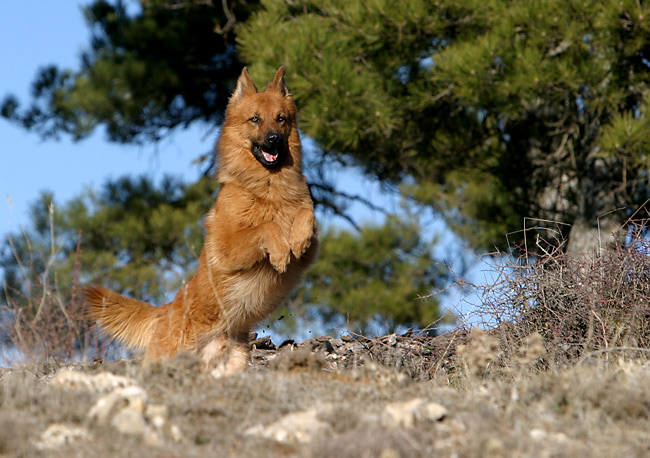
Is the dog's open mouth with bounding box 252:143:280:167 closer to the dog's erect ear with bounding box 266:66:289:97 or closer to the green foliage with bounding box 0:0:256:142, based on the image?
the dog's erect ear with bounding box 266:66:289:97

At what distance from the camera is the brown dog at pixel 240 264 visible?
5387 mm

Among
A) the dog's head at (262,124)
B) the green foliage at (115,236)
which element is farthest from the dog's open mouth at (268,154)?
the green foliage at (115,236)

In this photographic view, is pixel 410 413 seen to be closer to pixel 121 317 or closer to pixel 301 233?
pixel 301 233

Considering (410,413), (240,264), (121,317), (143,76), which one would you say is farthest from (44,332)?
(143,76)

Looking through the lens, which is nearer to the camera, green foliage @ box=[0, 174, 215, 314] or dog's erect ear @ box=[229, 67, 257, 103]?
dog's erect ear @ box=[229, 67, 257, 103]

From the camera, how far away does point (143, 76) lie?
13.2 metres

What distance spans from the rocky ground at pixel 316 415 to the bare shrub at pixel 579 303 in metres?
1.12

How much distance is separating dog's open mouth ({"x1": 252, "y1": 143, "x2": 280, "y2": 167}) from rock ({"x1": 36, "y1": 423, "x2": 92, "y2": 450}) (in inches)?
119

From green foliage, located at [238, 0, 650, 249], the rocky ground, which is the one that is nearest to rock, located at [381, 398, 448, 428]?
the rocky ground

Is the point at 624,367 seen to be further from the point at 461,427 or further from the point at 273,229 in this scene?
the point at 273,229

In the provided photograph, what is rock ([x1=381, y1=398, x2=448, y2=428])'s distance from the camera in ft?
9.99

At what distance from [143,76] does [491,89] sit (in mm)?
6921

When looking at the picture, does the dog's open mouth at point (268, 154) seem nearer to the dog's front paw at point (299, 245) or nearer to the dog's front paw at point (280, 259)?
the dog's front paw at point (299, 245)

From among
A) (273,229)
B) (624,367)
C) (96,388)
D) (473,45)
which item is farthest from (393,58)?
(96,388)
